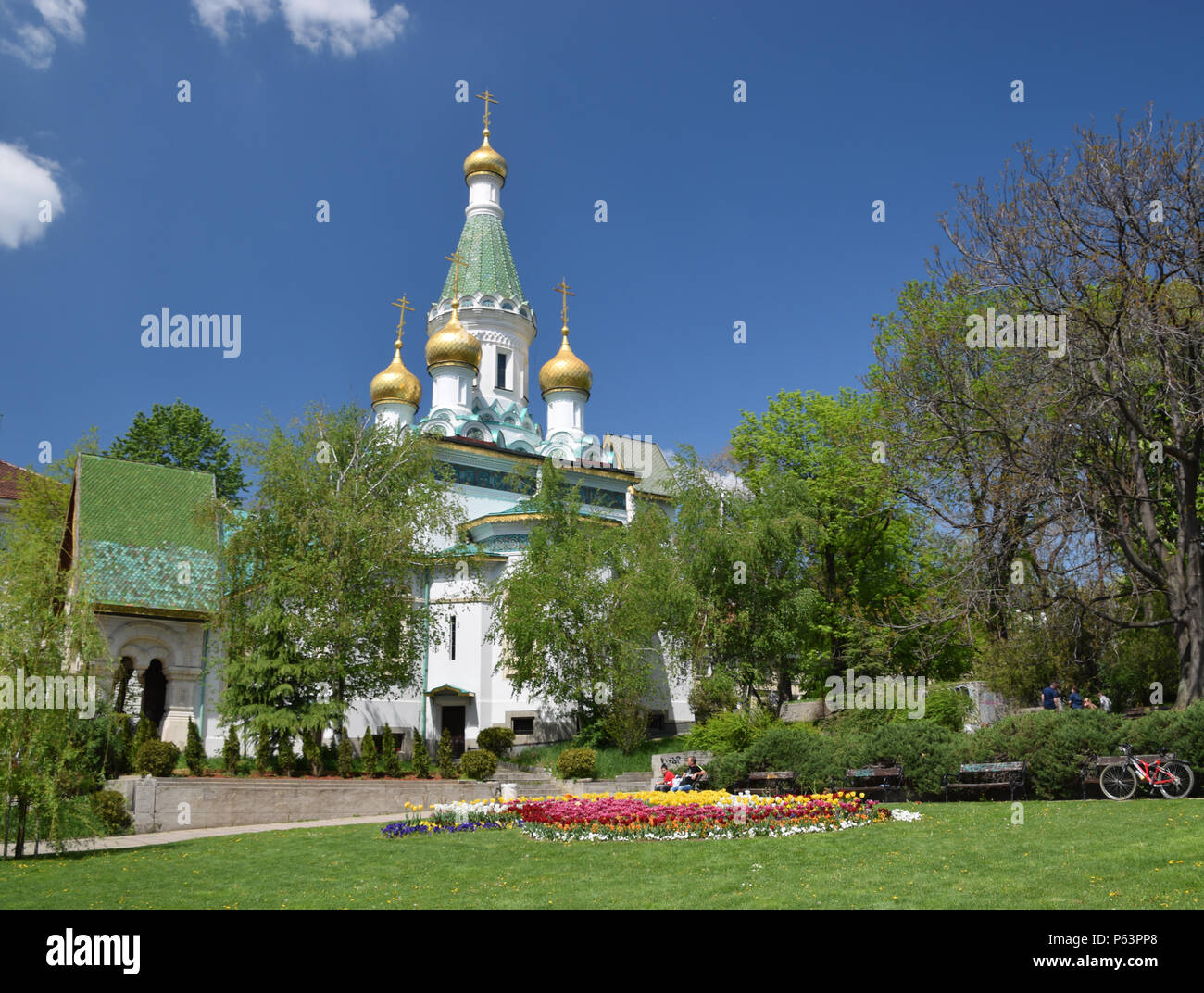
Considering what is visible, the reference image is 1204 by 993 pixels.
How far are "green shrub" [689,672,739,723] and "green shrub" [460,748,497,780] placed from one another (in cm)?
566

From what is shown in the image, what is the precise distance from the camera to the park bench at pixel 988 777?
15.3m

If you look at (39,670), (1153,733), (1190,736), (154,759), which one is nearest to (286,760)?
(154,759)

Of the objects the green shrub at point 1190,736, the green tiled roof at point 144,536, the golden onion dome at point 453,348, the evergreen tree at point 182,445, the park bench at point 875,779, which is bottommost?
the park bench at point 875,779

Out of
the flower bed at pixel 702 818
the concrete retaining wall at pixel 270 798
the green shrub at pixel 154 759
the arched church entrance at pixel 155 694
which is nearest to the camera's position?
the flower bed at pixel 702 818

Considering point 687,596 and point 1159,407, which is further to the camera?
point 687,596

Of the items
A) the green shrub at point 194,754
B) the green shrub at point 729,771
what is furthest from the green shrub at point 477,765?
the green shrub at point 729,771

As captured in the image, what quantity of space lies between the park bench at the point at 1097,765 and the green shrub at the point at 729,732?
7.41 m

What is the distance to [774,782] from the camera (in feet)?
59.2

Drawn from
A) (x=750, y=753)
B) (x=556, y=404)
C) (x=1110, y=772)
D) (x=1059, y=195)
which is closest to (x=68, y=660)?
(x=750, y=753)

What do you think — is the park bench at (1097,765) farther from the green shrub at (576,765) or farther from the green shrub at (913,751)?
the green shrub at (576,765)

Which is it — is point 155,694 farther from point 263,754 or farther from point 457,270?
point 457,270
